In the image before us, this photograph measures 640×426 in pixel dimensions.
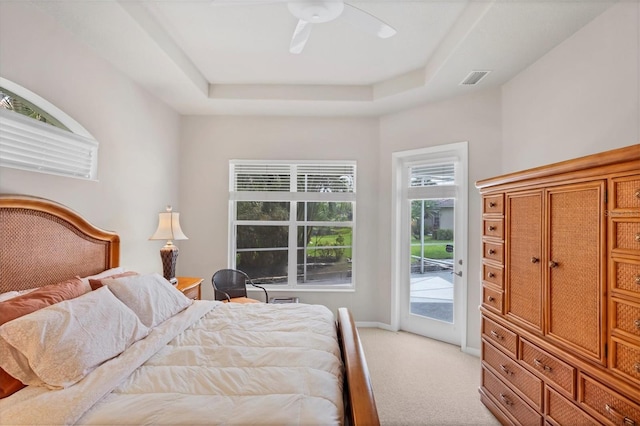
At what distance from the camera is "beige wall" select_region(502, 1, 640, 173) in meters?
1.88

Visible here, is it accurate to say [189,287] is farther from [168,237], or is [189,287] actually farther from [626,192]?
[626,192]

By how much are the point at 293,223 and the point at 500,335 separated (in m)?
2.67

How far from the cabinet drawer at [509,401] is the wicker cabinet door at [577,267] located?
0.53m

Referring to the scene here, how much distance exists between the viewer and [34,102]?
2061mm

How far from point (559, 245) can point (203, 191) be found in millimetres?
3750

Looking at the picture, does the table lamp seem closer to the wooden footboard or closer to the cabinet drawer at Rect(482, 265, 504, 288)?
the wooden footboard

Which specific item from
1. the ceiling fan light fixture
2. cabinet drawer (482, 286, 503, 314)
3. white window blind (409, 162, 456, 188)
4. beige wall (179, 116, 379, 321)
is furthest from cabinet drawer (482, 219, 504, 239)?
the ceiling fan light fixture

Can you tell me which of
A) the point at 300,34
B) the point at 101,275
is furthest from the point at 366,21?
the point at 101,275

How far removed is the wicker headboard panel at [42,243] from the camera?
1778mm

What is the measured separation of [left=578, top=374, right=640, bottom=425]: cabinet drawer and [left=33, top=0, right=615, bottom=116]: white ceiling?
7.36ft

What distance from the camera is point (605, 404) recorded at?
1.43 m

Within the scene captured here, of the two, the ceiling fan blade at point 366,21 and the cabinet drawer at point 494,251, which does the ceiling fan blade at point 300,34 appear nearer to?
the ceiling fan blade at point 366,21

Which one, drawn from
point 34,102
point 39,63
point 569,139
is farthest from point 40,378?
point 569,139

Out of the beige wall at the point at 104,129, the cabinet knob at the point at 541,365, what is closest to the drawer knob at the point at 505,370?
the cabinet knob at the point at 541,365
